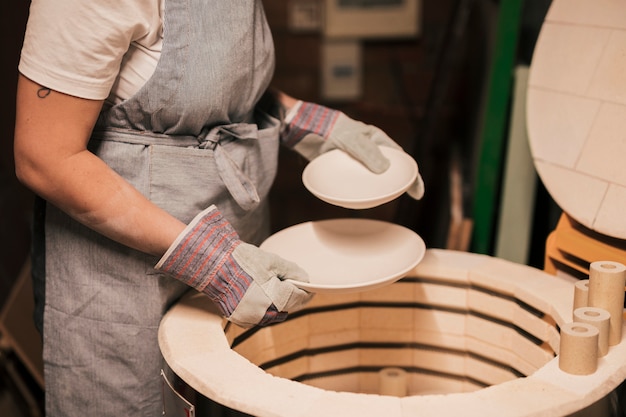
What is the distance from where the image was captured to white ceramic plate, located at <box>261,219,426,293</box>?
1.31 m

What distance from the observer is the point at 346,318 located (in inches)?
57.1

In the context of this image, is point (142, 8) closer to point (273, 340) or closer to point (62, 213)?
point (62, 213)

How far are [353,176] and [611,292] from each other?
486 mm

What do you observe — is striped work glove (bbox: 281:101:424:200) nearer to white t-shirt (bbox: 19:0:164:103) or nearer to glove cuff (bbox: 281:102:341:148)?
glove cuff (bbox: 281:102:341:148)

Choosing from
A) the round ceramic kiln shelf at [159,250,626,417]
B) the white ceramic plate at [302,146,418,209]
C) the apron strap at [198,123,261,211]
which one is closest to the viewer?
the round ceramic kiln shelf at [159,250,626,417]

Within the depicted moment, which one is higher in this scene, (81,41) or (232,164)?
(81,41)

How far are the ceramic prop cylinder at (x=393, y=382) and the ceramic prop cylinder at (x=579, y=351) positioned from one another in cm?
45

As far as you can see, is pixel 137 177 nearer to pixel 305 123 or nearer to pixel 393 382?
pixel 305 123

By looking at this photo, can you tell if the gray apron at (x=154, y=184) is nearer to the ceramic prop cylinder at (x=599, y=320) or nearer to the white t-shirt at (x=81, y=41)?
the white t-shirt at (x=81, y=41)

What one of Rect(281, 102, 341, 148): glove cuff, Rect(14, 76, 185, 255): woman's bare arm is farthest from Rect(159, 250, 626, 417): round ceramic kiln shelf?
Rect(281, 102, 341, 148): glove cuff

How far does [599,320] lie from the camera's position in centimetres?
105

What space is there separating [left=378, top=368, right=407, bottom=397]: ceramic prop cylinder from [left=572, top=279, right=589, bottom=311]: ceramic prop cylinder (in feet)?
1.26

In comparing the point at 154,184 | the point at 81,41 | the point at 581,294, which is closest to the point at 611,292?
the point at 581,294

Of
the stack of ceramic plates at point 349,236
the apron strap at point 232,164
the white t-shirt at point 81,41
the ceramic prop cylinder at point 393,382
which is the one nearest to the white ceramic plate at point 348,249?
the stack of ceramic plates at point 349,236
